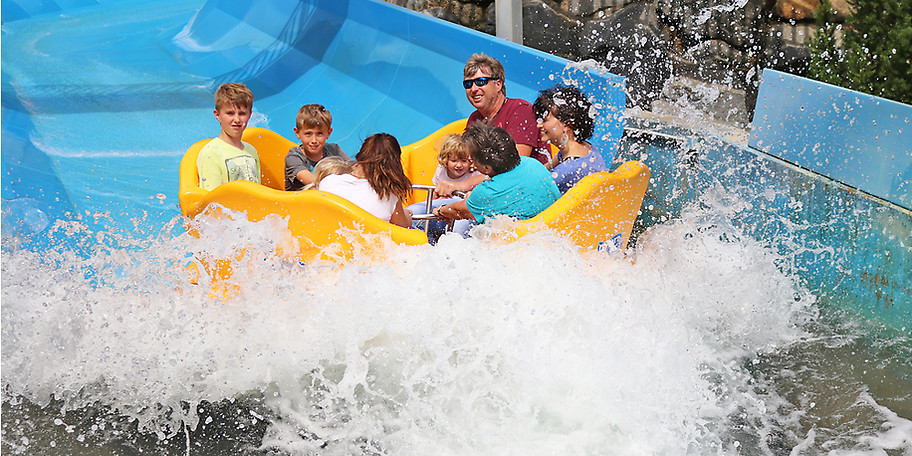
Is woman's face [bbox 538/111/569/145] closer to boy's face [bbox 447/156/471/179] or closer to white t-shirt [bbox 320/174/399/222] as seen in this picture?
boy's face [bbox 447/156/471/179]

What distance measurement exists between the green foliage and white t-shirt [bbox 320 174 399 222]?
11.0ft

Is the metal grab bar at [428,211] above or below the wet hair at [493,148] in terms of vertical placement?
below

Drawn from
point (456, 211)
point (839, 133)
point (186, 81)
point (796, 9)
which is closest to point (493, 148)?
point (456, 211)

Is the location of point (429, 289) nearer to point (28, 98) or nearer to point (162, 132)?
point (162, 132)

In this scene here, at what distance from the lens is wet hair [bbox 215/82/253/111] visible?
3.34 metres

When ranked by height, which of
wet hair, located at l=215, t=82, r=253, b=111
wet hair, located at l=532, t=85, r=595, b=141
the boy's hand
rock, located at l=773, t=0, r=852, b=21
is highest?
rock, located at l=773, t=0, r=852, b=21

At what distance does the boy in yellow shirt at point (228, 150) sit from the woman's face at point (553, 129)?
123 centimetres

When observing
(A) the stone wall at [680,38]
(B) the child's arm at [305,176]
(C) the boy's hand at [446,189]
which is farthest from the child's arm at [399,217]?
(A) the stone wall at [680,38]

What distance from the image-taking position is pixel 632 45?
7918 millimetres

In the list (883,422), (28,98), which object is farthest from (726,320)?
(28,98)

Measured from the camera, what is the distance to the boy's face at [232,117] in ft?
11.0

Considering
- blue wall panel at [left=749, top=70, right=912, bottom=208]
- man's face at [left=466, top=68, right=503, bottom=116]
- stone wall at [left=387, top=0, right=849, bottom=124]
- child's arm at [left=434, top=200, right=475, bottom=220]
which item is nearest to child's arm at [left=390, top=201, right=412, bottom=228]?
child's arm at [left=434, top=200, right=475, bottom=220]

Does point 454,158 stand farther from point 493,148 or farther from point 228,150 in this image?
point 228,150

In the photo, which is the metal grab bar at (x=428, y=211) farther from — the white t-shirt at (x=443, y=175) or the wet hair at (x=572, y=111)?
the wet hair at (x=572, y=111)
